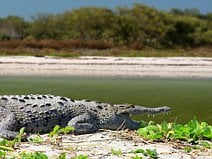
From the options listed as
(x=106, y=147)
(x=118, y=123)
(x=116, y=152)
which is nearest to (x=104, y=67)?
(x=118, y=123)

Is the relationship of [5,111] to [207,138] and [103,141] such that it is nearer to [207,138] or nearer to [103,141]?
[103,141]

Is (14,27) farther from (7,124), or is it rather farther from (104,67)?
(7,124)

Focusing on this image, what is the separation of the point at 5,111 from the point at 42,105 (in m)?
0.46

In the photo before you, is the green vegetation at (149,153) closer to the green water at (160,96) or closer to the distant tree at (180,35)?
the green water at (160,96)

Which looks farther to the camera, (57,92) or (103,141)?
(57,92)

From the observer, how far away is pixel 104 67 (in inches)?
902

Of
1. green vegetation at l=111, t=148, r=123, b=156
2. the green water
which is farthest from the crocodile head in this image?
green vegetation at l=111, t=148, r=123, b=156

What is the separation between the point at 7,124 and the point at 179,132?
2059 mm

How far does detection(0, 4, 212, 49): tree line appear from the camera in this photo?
1564 inches

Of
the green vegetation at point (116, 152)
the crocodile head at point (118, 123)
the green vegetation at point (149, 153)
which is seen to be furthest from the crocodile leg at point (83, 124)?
the green vegetation at point (149, 153)

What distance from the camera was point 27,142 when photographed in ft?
20.8

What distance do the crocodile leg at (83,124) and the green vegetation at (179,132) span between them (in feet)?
2.18

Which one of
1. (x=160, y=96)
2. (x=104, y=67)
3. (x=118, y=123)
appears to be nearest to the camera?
(x=118, y=123)

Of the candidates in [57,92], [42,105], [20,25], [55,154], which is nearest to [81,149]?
[55,154]
